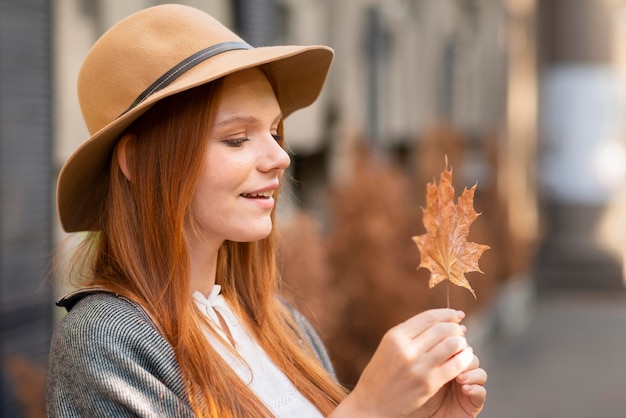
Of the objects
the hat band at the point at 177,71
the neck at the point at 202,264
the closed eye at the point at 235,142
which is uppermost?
the hat band at the point at 177,71

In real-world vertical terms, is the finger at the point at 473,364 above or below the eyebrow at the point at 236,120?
below

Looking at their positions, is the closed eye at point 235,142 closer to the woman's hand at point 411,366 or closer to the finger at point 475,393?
the woman's hand at point 411,366

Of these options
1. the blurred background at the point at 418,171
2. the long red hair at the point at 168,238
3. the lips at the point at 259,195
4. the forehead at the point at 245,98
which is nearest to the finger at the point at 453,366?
the long red hair at the point at 168,238

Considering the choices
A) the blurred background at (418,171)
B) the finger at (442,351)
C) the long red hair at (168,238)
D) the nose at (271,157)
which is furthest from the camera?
the blurred background at (418,171)

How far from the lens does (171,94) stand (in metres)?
1.82

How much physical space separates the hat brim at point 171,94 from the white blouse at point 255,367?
286 mm

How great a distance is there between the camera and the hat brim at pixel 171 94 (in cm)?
182

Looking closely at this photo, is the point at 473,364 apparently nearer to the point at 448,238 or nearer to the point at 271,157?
the point at 448,238

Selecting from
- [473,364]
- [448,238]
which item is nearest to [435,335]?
[473,364]

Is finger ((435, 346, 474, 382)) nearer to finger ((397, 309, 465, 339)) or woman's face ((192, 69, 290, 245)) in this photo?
finger ((397, 309, 465, 339))

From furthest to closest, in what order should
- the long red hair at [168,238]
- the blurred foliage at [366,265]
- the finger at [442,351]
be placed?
the blurred foliage at [366,265], the long red hair at [168,238], the finger at [442,351]

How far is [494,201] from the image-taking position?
13211 mm

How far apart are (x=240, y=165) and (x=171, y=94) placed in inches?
7.5

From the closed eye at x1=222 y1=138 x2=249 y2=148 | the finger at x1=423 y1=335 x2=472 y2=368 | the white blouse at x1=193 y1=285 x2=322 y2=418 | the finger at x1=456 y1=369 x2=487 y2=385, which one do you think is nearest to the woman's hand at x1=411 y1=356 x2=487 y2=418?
the finger at x1=456 y1=369 x2=487 y2=385
